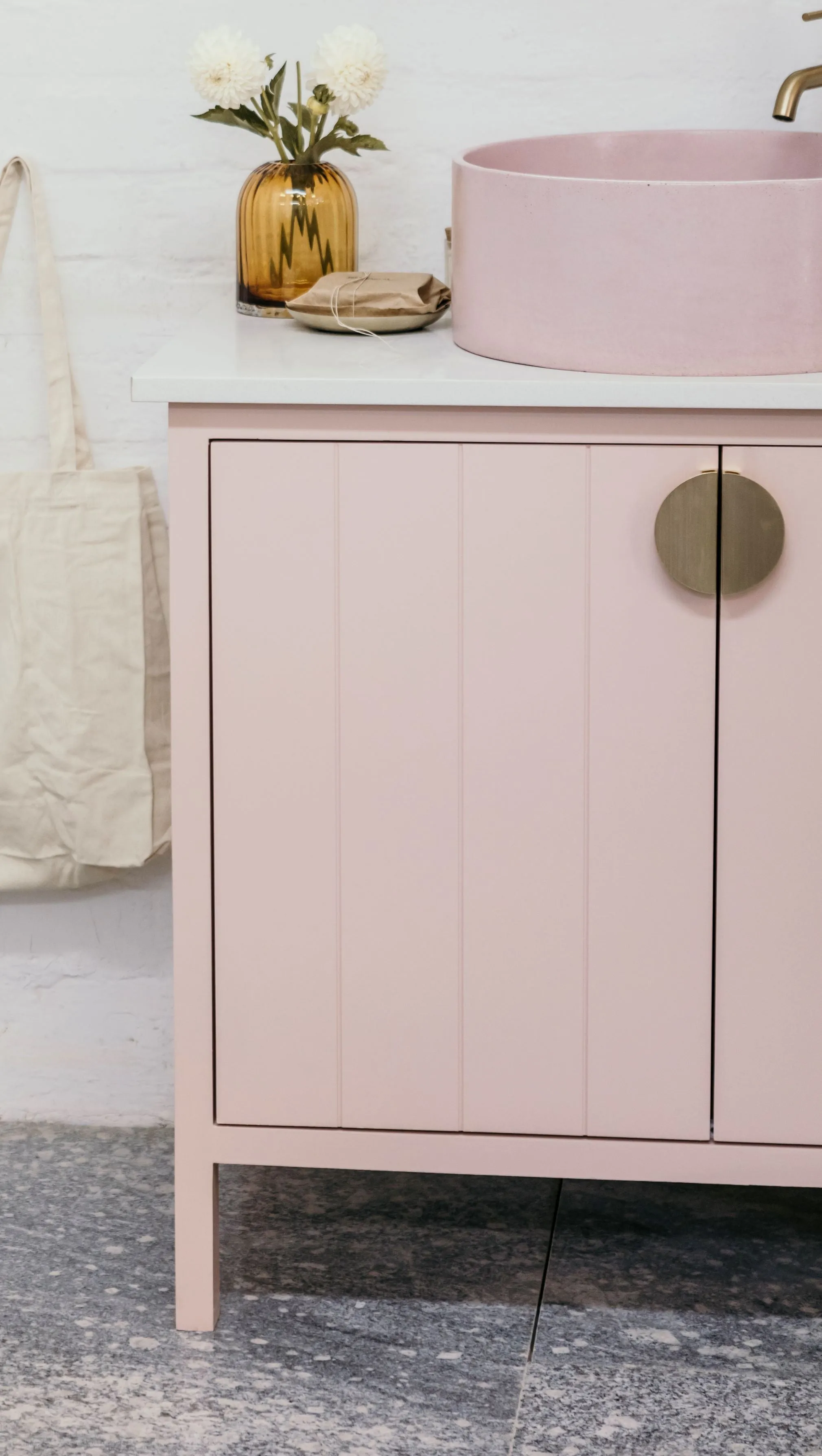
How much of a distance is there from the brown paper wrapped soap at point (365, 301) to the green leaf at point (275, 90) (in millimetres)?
207

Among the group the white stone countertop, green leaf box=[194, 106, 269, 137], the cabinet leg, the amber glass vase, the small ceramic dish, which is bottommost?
the cabinet leg

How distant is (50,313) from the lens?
5.07 ft

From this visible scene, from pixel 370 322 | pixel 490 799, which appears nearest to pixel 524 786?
pixel 490 799

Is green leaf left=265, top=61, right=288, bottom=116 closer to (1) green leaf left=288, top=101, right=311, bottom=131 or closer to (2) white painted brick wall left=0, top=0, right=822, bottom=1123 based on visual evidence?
(1) green leaf left=288, top=101, right=311, bottom=131

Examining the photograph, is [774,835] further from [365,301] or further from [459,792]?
[365,301]

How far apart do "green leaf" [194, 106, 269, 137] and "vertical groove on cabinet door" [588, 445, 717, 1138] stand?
507 millimetres

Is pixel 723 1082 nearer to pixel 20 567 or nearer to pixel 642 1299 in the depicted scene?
pixel 642 1299

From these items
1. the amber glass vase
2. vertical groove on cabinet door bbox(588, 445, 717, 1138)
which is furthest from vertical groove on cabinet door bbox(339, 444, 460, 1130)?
the amber glass vase

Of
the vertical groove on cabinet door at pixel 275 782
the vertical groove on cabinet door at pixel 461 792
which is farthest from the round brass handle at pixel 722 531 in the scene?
the vertical groove on cabinet door at pixel 275 782

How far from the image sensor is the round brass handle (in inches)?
44.5

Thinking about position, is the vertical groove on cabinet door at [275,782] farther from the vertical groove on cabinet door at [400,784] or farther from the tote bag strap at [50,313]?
the tote bag strap at [50,313]

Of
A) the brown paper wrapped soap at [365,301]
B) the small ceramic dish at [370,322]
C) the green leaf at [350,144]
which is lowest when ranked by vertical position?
the small ceramic dish at [370,322]

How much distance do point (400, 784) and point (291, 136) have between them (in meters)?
0.62

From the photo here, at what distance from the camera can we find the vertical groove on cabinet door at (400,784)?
3.79ft
